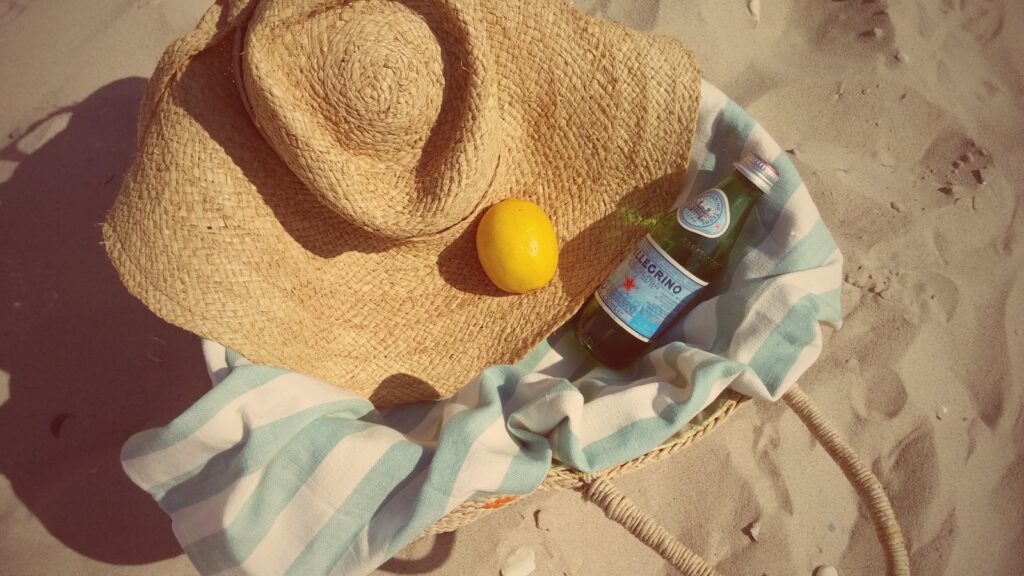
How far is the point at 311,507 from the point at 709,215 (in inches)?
27.4

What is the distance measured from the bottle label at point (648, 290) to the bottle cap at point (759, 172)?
16 centimetres

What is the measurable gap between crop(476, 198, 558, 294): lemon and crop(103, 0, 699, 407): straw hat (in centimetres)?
6

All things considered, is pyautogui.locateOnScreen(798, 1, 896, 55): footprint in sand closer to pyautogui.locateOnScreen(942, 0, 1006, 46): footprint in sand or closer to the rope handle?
pyautogui.locateOnScreen(942, 0, 1006, 46): footprint in sand

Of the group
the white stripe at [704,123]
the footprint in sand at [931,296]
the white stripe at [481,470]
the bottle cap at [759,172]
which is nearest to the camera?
the white stripe at [481,470]

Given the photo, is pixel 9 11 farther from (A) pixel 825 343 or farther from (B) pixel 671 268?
(A) pixel 825 343

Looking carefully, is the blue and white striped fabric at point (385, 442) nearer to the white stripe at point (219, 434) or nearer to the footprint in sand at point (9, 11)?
the white stripe at point (219, 434)

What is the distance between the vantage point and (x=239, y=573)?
788 millimetres

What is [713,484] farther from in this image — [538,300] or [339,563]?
[339,563]

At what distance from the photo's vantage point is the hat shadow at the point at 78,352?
45.7 inches

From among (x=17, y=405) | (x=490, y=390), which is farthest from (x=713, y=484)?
(x=17, y=405)

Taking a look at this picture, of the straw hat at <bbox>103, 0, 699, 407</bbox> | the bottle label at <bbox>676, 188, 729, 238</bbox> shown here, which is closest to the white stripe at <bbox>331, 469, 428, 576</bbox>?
the straw hat at <bbox>103, 0, 699, 407</bbox>

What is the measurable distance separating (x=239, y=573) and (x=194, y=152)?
0.57m

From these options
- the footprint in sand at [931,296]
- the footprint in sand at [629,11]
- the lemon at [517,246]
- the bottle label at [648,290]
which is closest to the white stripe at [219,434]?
the lemon at [517,246]

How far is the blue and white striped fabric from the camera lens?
2.55 feet
